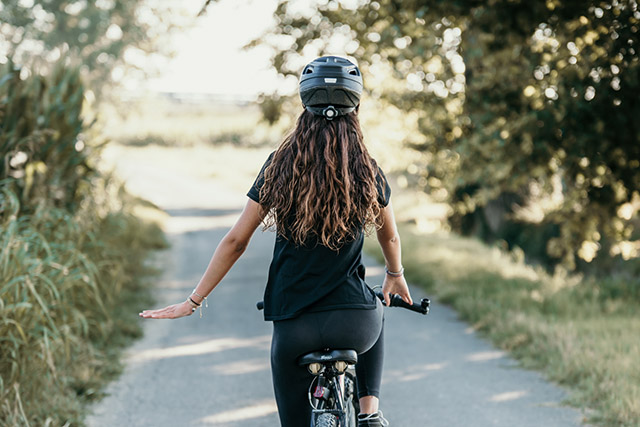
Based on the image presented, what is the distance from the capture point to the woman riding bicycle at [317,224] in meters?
2.90

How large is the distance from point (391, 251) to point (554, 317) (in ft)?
16.6

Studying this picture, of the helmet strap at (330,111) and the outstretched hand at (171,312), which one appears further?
the outstretched hand at (171,312)

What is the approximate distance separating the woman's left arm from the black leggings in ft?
1.10

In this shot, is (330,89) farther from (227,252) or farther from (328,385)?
(328,385)

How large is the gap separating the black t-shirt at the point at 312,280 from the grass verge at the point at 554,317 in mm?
2717

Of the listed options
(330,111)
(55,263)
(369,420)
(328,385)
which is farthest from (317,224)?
(55,263)

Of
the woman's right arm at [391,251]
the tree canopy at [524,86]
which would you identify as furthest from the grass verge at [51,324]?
the tree canopy at [524,86]

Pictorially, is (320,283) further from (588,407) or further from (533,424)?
(588,407)

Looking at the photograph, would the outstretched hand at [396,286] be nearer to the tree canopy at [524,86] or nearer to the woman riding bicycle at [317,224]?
the woman riding bicycle at [317,224]

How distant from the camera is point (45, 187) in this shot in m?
8.09

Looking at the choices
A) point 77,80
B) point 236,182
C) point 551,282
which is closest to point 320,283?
point 551,282

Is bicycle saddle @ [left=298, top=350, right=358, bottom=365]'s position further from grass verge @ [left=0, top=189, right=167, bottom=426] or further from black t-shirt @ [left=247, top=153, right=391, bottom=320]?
grass verge @ [left=0, top=189, right=167, bottom=426]

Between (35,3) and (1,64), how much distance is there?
65.1ft

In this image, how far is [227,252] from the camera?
305 centimetres
